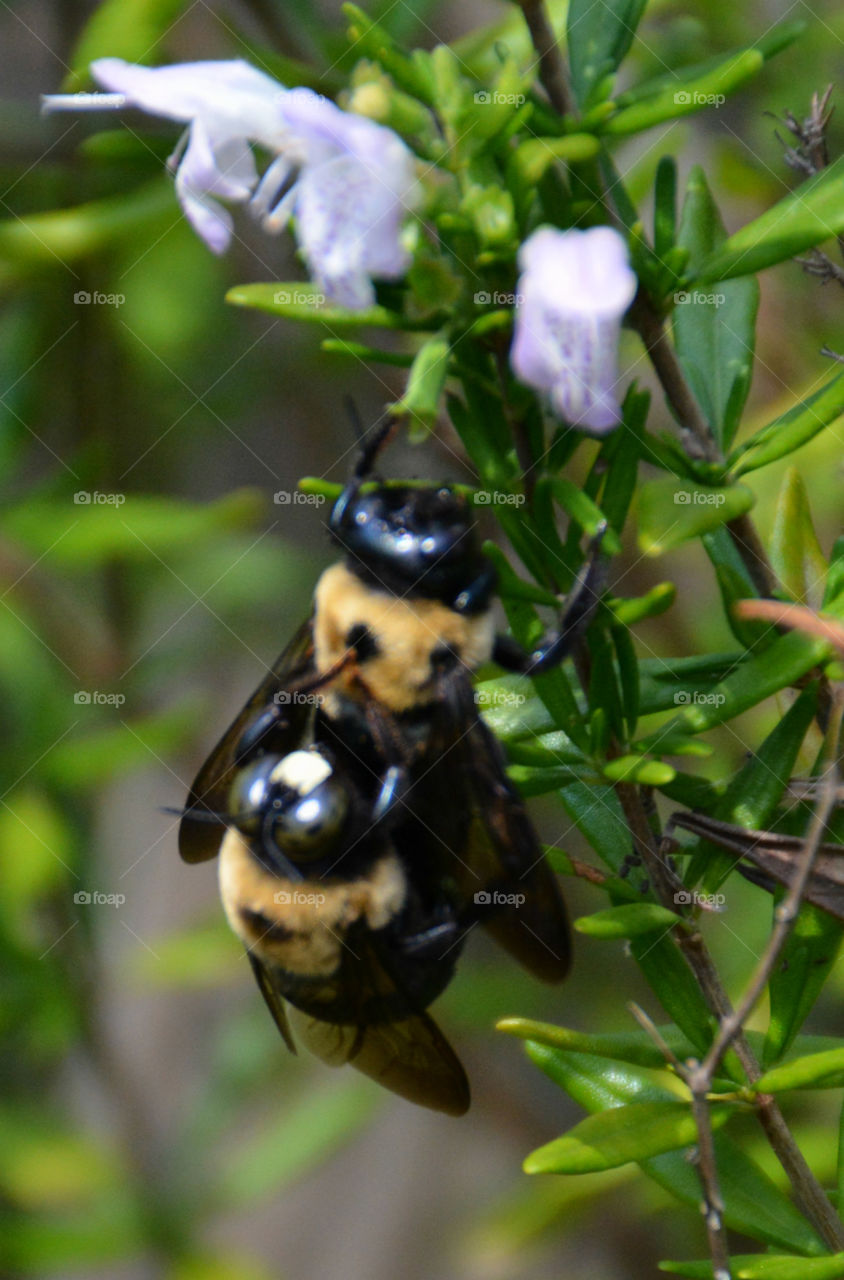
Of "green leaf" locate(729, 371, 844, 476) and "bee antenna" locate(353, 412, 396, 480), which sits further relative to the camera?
"bee antenna" locate(353, 412, 396, 480)

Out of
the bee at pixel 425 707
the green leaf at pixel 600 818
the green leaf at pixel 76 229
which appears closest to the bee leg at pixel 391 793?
the bee at pixel 425 707

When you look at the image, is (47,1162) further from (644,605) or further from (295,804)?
(644,605)

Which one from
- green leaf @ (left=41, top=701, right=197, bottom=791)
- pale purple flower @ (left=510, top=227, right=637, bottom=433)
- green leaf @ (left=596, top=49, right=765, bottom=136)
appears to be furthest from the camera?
green leaf @ (left=41, top=701, right=197, bottom=791)

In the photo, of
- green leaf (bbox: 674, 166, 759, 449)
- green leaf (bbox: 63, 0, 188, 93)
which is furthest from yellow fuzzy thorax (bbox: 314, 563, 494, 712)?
green leaf (bbox: 63, 0, 188, 93)

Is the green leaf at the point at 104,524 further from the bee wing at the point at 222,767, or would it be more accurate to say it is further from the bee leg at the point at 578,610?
the bee leg at the point at 578,610

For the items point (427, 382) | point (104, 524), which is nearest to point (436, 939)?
point (427, 382)

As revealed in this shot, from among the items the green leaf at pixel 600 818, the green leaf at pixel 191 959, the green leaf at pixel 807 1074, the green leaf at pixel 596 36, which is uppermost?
the green leaf at pixel 596 36

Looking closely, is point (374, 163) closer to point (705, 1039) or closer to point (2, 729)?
point (705, 1039)

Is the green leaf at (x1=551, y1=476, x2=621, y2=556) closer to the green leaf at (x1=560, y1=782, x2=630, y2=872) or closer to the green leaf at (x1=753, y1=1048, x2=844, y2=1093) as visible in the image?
the green leaf at (x1=560, y1=782, x2=630, y2=872)
